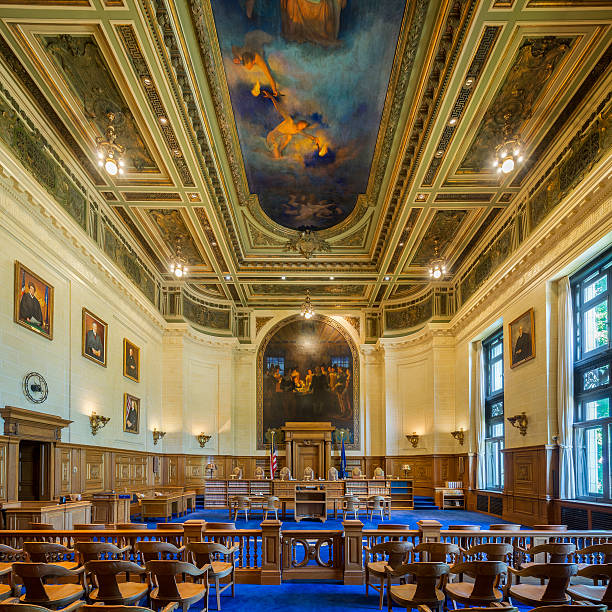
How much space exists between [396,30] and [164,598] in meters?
9.57

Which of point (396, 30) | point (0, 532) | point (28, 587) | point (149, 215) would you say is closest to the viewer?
point (28, 587)

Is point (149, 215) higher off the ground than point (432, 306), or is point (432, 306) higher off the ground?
point (149, 215)

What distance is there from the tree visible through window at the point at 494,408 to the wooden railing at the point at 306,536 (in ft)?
33.2

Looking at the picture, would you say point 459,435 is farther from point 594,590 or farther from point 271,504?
point 594,590

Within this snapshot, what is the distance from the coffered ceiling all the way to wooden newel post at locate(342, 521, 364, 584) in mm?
7882

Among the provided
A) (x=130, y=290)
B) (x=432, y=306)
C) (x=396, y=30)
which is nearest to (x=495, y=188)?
→ (x=396, y=30)

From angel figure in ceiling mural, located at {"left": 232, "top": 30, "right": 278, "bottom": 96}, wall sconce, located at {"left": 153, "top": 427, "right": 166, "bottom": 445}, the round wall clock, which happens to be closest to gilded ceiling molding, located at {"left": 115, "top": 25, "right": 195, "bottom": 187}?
angel figure in ceiling mural, located at {"left": 232, "top": 30, "right": 278, "bottom": 96}

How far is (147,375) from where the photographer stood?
21.4 m

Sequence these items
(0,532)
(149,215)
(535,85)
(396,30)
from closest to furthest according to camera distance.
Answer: (0,532) < (396,30) < (535,85) < (149,215)

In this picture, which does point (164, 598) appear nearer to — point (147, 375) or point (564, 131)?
point (564, 131)

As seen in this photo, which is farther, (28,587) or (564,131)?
(564,131)

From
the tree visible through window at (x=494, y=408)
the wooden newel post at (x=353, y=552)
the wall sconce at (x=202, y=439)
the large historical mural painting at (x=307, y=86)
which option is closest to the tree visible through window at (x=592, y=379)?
the tree visible through window at (x=494, y=408)

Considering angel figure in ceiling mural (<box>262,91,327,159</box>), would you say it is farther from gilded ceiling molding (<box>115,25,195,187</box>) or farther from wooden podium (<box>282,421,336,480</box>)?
wooden podium (<box>282,421,336,480</box>)

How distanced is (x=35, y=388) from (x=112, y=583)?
22.5 feet
